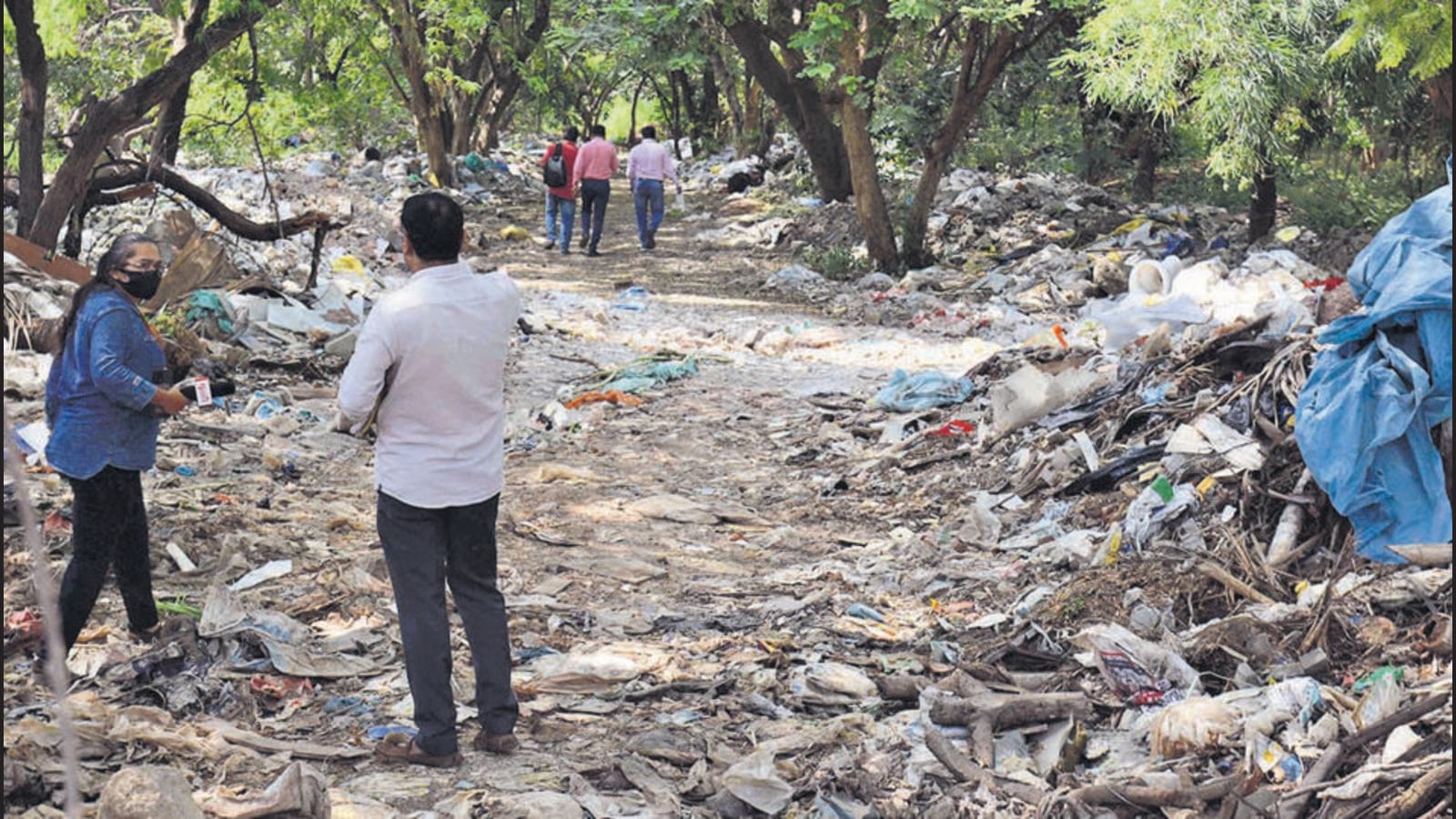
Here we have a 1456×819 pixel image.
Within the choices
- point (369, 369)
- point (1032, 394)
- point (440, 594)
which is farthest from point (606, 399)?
point (369, 369)

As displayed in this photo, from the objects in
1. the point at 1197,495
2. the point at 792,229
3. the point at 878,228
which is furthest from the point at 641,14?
the point at 1197,495

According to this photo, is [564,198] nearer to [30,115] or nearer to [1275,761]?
[30,115]

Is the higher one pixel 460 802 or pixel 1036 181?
pixel 1036 181

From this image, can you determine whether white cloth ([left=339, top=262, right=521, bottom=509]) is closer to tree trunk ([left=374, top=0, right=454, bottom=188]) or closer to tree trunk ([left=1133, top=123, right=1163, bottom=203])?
tree trunk ([left=1133, top=123, right=1163, bottom=203])

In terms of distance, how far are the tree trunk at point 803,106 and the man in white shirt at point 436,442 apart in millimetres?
11901

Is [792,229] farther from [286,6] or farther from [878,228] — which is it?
Result: [286,6]

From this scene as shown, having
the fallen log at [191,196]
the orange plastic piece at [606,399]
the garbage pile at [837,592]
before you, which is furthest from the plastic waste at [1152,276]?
the fallen log at [191,196]

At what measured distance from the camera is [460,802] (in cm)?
403

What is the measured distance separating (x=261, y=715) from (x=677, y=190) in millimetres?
16636

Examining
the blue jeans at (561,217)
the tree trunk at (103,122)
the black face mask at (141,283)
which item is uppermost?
the tree trunk at (103,122)

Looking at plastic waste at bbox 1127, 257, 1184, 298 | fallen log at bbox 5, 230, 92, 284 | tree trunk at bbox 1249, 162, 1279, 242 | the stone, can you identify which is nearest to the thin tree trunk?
fallen log at bbox 5, 230, 92, 284

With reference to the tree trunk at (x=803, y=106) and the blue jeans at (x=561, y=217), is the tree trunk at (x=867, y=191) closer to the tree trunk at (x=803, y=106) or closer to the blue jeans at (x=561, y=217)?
the tree trunk at (x=803, y=106)

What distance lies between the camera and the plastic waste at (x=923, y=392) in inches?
379

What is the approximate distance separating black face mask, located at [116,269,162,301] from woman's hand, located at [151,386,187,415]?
1.08ft
